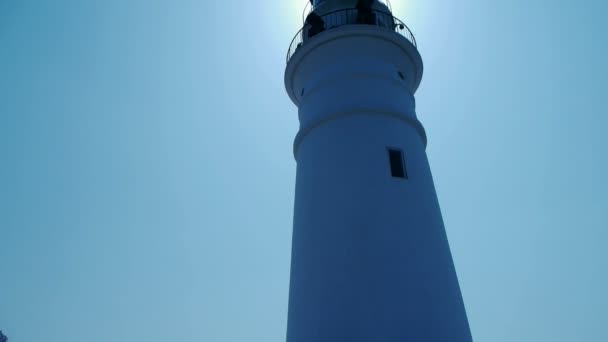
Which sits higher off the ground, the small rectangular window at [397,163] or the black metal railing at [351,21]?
the black metal railing at [351,21]

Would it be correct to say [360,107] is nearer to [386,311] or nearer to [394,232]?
[394,232]

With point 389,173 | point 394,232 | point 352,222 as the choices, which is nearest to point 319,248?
point 352,222

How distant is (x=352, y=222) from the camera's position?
830 cm

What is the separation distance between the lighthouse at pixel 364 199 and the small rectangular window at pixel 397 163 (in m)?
0.02

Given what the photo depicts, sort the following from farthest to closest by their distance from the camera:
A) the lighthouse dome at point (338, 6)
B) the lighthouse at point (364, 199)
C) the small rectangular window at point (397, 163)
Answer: the lighthouse dome at point (338, 6)
the small rectangular window at point (397, 163)
the lighthouse at point (364, 199)

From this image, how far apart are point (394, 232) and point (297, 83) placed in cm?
536

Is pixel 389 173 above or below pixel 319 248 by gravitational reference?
Answer: above

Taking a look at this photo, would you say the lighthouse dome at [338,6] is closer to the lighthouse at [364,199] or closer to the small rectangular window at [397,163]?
the lighthouse at [364,199]

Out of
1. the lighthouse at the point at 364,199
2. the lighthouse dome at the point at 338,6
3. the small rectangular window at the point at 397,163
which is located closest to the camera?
the lighthouse at the point at 364,199

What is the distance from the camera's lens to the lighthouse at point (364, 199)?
7520 millimetres

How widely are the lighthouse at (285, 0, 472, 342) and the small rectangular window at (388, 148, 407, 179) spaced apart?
0.9 inches

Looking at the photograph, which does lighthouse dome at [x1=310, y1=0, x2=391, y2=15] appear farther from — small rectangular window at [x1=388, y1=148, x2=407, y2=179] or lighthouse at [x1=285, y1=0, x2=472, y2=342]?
small rectangular window at [x1=388, y1=148, x2=407, y2=179]

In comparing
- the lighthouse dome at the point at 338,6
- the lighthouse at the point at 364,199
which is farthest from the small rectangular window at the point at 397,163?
the lighthouse dome at the point at 338,6

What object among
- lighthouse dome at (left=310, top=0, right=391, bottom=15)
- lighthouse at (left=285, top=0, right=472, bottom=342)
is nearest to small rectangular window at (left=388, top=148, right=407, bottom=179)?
lighthouse at (left=285, top=0, right=472, bottom=342)
